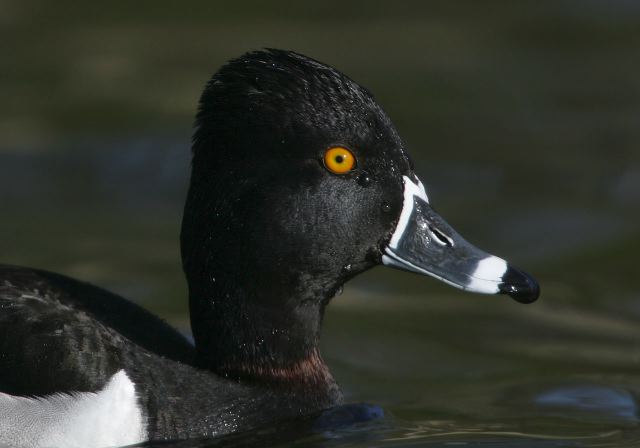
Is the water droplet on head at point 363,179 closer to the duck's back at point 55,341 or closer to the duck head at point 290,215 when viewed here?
the duck head at point 290,215

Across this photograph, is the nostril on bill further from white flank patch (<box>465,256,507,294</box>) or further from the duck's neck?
the duck's neck

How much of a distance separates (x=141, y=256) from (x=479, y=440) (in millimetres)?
3192

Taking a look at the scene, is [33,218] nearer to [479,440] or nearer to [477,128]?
[477,128]

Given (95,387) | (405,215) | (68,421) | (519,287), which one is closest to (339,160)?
(405,215)

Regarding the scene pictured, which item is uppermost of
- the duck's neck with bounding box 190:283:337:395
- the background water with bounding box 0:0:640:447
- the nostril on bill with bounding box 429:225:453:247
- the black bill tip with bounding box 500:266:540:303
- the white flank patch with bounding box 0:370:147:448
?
the background water with bounding box 0:0:640:447

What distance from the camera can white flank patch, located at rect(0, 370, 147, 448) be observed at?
600 cm

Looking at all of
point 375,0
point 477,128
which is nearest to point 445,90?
point 477,128

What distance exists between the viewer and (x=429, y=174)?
390 inches

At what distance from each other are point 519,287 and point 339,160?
0.99 m

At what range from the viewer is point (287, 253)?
6.29m

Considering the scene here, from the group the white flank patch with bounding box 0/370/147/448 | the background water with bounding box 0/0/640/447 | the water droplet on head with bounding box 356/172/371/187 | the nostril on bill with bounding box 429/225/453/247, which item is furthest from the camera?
the background water with bounding box 0/0/640/447

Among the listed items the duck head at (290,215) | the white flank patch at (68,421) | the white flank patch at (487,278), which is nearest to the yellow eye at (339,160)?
the duck head at (290,215)

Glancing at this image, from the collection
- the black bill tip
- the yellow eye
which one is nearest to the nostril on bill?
the black bill tip

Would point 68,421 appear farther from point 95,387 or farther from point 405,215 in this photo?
point 405,215
